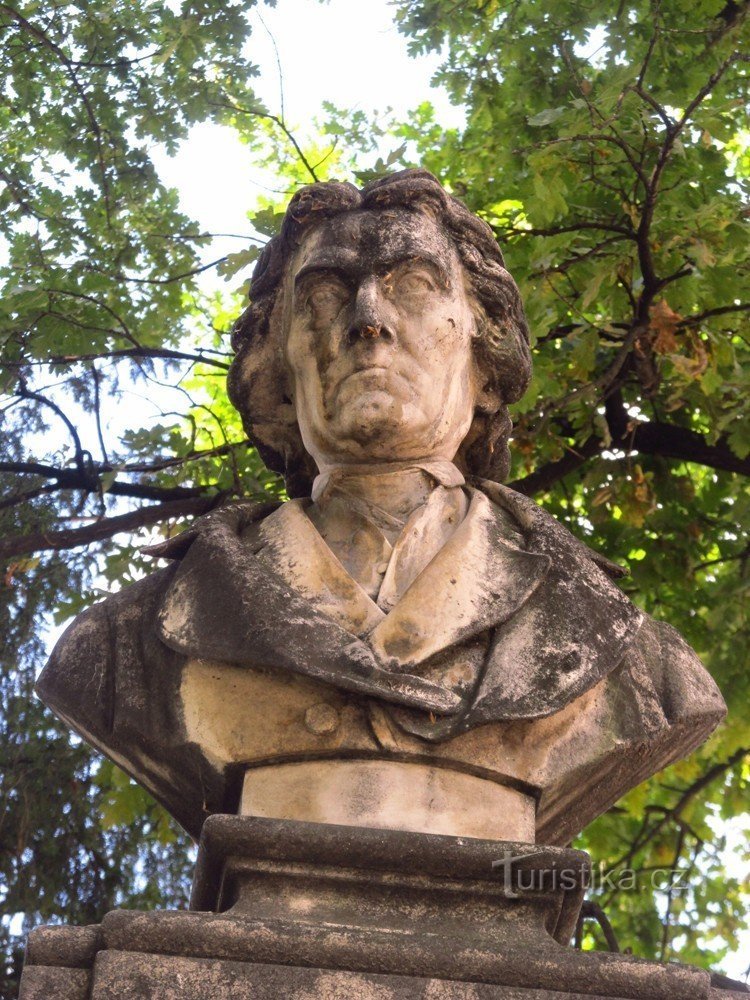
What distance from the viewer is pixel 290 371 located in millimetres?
4438

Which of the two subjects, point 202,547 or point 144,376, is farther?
point 144,376

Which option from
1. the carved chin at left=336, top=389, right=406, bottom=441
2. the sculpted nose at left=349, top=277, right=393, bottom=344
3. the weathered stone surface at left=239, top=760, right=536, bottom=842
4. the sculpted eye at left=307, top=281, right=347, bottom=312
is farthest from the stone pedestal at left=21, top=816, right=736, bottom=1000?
the sculpted eye at left=307, top=281, right=347, bottom=312

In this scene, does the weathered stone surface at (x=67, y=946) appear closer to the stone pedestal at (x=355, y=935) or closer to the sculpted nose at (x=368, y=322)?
the stone pedestal at (x=355, y=935)

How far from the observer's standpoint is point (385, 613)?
383 cm

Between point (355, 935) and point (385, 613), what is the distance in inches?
35.4

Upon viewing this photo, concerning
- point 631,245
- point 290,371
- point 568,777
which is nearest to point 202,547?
point 290,371

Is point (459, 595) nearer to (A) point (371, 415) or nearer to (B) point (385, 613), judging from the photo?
(B) point (385, 613)

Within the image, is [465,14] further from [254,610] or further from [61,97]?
[254,610]

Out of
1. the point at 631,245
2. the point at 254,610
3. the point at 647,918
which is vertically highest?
the point at 631,245

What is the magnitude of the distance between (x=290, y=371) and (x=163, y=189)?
3.37m

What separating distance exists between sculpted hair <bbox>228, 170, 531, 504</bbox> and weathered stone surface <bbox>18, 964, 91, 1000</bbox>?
177 centimetres

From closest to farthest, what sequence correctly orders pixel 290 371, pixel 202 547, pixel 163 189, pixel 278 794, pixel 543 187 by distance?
pixel 278 794, pixel 202 547, pixel 290 371, pixel 543 187, pixel 163 189

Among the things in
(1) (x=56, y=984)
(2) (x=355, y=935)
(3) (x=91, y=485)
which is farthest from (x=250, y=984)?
(3) (x=91, y=485)

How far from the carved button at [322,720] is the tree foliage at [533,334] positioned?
2.75 meters
